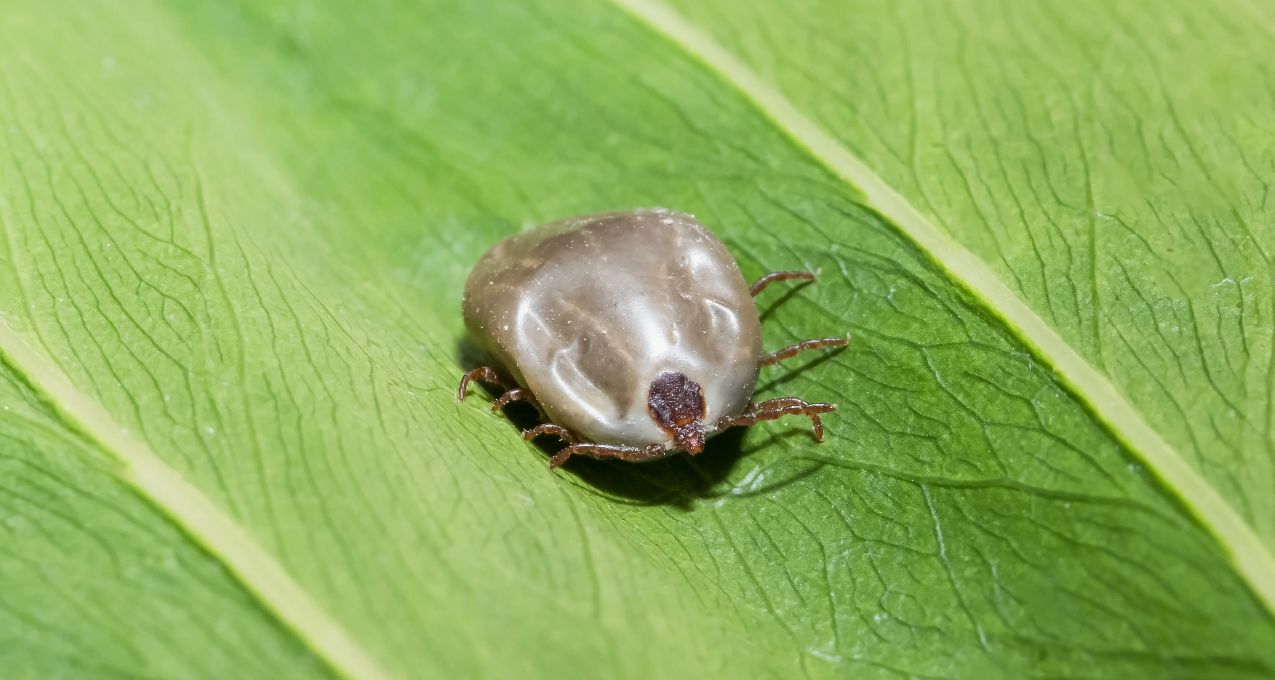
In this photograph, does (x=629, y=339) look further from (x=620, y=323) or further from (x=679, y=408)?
(x=679, y=408)

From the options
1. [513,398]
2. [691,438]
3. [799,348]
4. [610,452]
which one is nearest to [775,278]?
[799,348]

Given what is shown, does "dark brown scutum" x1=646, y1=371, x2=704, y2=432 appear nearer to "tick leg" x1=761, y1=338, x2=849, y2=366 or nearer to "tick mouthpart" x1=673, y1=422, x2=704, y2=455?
"tick mouthpart" x1=673, y1=422, x2=704, y2=455

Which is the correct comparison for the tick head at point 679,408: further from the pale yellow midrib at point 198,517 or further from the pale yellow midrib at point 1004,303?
the pale yellow midrib at point 198,517

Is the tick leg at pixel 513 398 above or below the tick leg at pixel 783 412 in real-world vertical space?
below

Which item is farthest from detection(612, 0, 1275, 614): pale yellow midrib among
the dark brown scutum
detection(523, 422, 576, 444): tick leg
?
detection(523, 422, 576, 444): tick leg

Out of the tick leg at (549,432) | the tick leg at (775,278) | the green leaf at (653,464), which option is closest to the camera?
the green leaf at (653,464)

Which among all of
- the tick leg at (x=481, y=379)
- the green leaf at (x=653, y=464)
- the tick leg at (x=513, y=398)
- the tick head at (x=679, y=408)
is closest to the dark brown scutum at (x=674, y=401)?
the tick head at (x=679, y=408)

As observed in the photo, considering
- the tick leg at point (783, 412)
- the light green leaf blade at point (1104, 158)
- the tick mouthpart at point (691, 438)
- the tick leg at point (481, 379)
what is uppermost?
the light green leaf blade at point (1104, 158)
